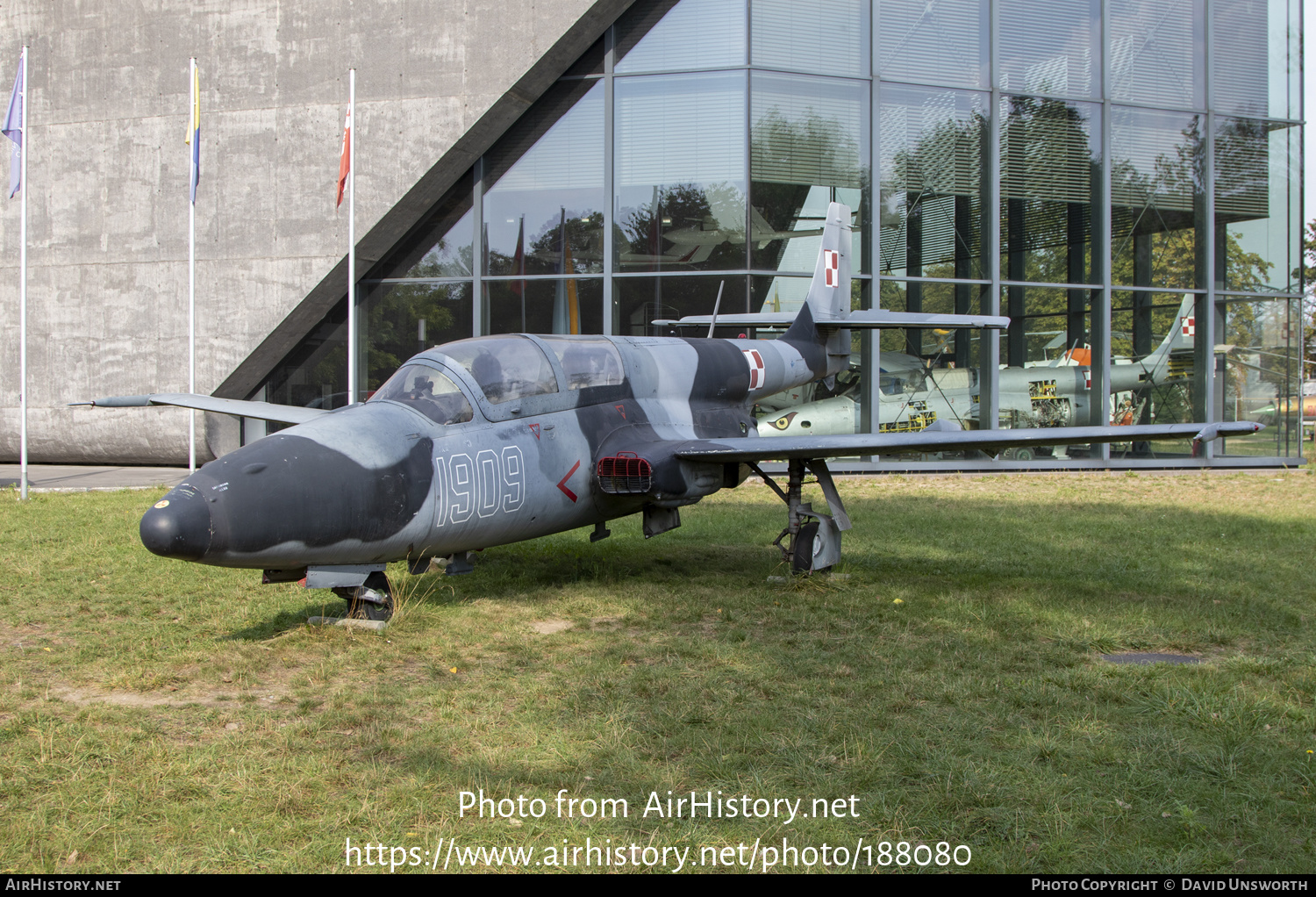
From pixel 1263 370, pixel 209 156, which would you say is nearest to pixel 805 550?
pixel 209 156

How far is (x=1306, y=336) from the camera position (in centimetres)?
4794

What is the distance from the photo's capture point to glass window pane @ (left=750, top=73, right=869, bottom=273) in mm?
18016

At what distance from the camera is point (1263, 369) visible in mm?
20422

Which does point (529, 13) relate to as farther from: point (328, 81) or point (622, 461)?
point (622, 461)

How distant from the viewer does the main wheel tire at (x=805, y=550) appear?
28.4 feet

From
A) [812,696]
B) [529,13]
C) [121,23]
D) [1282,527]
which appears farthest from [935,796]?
[121,23]

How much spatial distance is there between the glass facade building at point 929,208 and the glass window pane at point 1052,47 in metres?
0.06

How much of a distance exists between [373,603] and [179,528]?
173 cm

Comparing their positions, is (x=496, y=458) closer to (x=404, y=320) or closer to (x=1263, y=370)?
(x=404, y=320)

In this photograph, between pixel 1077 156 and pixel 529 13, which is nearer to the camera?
pixel 529 13

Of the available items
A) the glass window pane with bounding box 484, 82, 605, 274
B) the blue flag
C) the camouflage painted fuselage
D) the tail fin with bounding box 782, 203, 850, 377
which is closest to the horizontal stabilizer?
the tail fin with bounding box 782, 203, 850, 377

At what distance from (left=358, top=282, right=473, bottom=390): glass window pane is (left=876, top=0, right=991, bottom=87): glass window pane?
32.4 ft

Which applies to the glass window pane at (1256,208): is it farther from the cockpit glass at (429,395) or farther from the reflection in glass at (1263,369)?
the cockpit glass at (429,395)

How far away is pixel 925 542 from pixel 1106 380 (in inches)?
425
